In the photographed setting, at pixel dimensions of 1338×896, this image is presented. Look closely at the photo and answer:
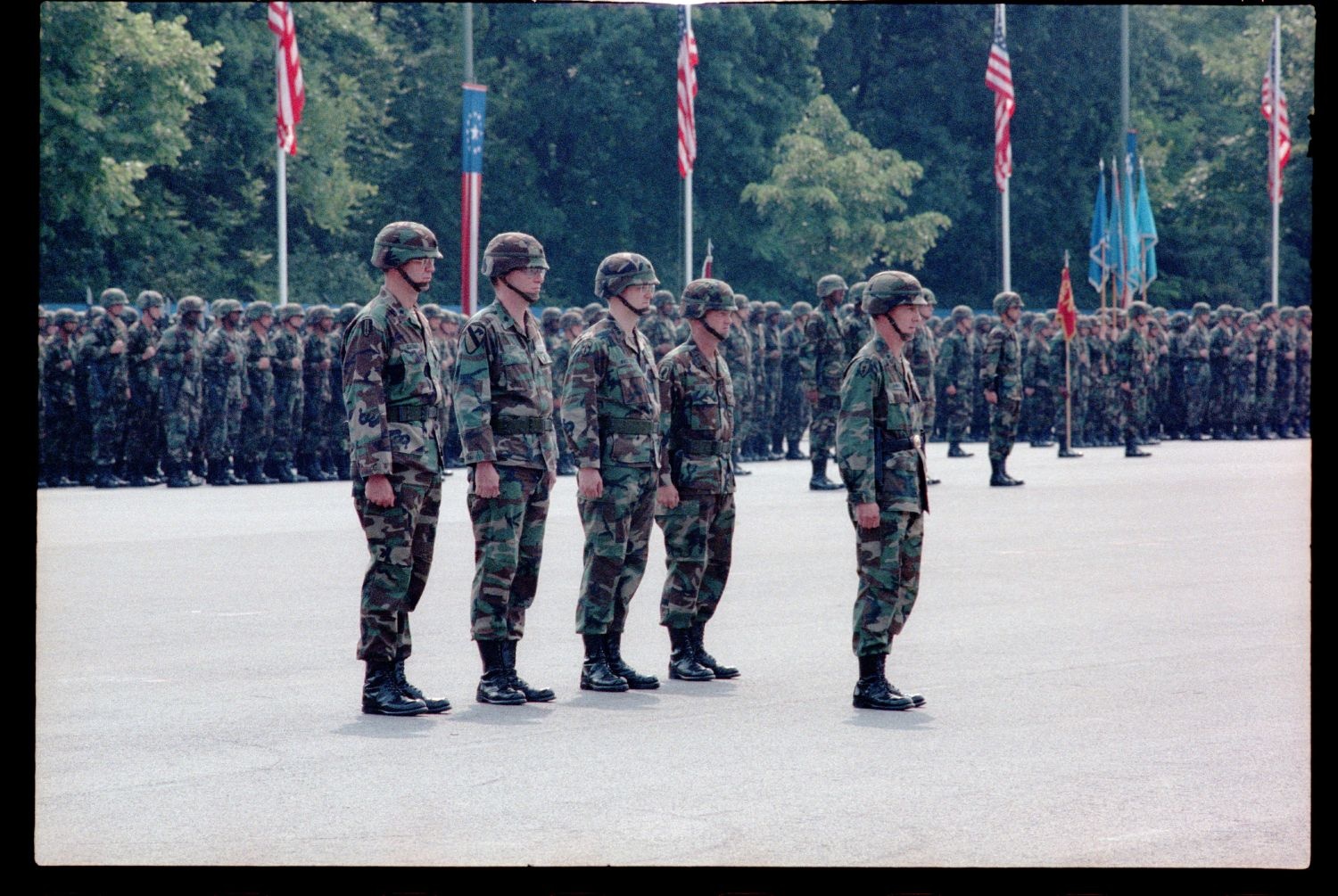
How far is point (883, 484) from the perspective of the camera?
8.70 metres

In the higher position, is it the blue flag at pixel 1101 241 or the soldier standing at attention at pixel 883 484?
the blue flag at pixel 1101 241

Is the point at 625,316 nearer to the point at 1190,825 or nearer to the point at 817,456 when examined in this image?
the point at 1190,825

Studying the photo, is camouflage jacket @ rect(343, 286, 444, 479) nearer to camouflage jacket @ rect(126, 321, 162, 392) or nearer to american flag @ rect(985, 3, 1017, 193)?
camouflage jacket @ rect(126, 321, 162, 392)

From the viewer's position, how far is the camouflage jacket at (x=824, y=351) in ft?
66.7

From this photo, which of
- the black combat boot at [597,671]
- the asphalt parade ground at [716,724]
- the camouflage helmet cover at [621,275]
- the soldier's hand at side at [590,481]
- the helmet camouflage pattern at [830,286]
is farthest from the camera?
the helmet camouflage pattern at [830,286]

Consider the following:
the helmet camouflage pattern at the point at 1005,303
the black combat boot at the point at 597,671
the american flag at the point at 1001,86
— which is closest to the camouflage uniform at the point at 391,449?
the black combat boot at the point at 597,671

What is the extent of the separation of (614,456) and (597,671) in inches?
38.1

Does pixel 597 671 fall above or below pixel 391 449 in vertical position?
below

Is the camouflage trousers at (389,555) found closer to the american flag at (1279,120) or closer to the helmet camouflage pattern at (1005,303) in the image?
A: the helmet camouflage pattern at (1005,303)

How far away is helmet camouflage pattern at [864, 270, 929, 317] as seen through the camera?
870 centimetres

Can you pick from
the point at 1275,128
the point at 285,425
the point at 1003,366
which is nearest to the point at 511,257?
the point at 1003,366

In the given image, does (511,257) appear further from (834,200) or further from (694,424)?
(834,200)

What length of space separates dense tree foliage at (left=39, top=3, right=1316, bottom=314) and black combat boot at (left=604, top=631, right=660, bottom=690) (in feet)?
107

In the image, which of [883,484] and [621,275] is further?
[621,275]
